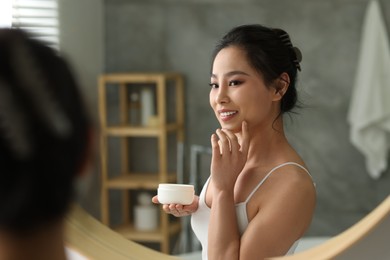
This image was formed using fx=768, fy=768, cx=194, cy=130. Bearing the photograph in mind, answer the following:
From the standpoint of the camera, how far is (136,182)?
8.04ft

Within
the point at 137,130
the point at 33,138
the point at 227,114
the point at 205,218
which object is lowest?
the point at 137,130

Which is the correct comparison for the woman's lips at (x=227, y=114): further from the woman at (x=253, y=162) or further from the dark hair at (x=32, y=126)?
the dark hair at (x=32, y=126)

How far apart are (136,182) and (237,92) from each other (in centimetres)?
170

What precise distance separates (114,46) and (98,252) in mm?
1955

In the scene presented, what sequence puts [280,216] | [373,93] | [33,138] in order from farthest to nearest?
[373,93] → [280,216] → [33,138]

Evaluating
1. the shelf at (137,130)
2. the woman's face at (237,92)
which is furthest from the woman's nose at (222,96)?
the shelf at (137,130)

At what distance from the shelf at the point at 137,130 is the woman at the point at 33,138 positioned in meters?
2.10

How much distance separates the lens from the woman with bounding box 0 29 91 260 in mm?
283

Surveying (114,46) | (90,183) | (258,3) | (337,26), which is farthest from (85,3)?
(90,183)

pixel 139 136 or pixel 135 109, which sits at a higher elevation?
pixel 135 109

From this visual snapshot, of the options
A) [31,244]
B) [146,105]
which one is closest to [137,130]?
[146,105]

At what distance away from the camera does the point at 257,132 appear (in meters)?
0.81

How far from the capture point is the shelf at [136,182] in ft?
8.00

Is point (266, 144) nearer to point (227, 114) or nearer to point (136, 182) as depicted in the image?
point (227, 114)
